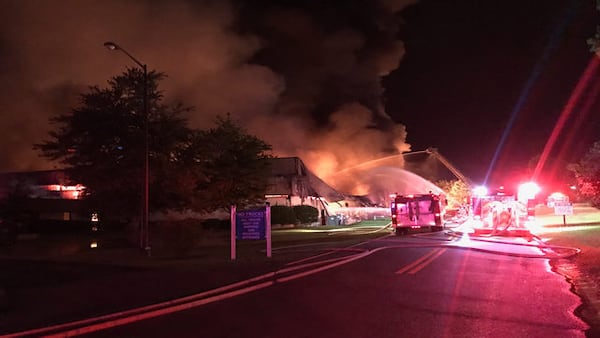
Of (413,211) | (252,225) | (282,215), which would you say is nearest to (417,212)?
(413,211)

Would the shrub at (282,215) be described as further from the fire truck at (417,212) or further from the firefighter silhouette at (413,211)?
the firefighter silhouette at (413,211)

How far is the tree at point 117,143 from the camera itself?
89.5 ft

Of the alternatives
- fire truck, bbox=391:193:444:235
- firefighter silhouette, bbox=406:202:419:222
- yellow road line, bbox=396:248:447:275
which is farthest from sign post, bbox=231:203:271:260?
firefighter silhouette, bbox=406:202:419:222

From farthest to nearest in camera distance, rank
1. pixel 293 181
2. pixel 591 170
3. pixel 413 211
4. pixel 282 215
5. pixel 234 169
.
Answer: pixel 293 181, pixel 282 215, pixel 234 169, pixel 413 211, pixel 591 170

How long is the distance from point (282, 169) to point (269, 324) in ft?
185

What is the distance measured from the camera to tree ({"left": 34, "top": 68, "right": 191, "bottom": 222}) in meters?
27.3

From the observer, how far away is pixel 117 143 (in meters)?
28.1

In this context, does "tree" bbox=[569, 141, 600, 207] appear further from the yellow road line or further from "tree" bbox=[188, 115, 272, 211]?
"tree" bbox=[188, 115, 272, 211]

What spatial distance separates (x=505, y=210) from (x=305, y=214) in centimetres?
2758

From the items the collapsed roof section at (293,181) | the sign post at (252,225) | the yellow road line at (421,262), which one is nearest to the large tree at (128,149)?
the sign post at (252,225)

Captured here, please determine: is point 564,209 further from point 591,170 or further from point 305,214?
point 305,214

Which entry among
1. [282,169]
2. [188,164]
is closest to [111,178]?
[188,164]

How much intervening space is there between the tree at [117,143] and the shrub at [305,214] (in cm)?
2177

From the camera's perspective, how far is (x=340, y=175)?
88.6 m
